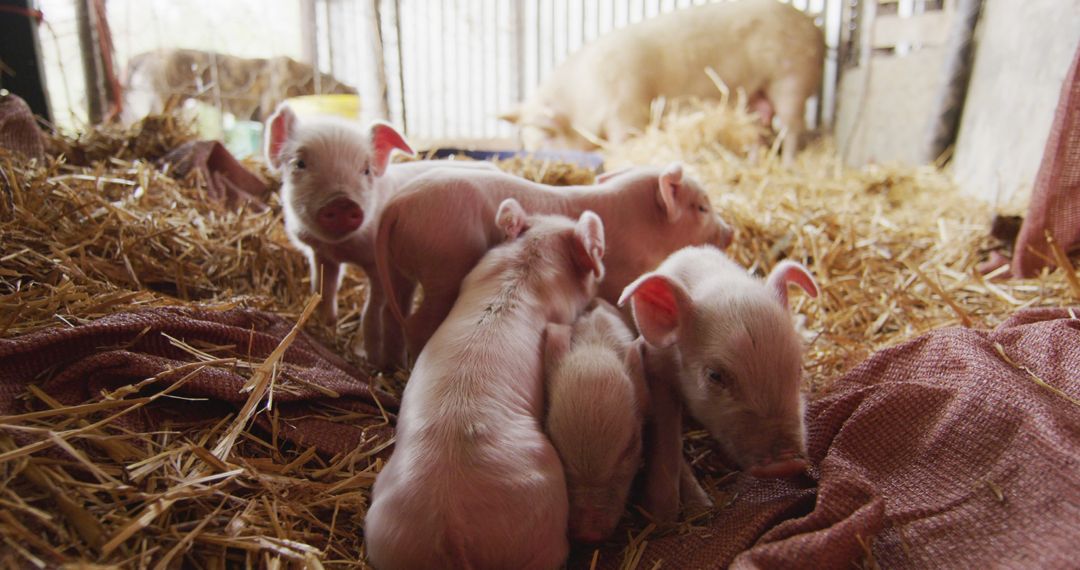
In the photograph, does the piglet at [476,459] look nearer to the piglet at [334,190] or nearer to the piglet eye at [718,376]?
the piglet eye at [718,376]

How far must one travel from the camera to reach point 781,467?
4.39 feet

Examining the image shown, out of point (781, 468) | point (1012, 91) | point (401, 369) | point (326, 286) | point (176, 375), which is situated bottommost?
point (401, 369)

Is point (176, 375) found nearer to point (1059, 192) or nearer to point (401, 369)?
point (401, 369)

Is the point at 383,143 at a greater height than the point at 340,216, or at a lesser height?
greater

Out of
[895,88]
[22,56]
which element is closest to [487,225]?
[22,56]

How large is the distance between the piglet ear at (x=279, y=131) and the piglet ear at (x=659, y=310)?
1383mm

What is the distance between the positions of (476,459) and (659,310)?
645 mm

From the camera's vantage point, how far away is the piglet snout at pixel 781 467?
1.34m

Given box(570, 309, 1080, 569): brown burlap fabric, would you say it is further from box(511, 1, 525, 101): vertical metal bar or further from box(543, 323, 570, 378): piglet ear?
box(511, 1, 525, 101): vertical metal bar

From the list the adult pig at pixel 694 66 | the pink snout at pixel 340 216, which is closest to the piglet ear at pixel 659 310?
the pink snout at pixel 340 216

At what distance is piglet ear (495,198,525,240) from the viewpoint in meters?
1.92

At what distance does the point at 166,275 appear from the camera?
7.06ft

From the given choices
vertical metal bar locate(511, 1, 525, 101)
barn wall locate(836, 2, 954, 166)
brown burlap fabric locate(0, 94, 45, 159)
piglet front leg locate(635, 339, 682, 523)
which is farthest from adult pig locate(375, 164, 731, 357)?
vertical metal bar locate(511, 1, 525, 101)

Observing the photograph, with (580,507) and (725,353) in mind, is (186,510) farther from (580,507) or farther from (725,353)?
(725,353)
